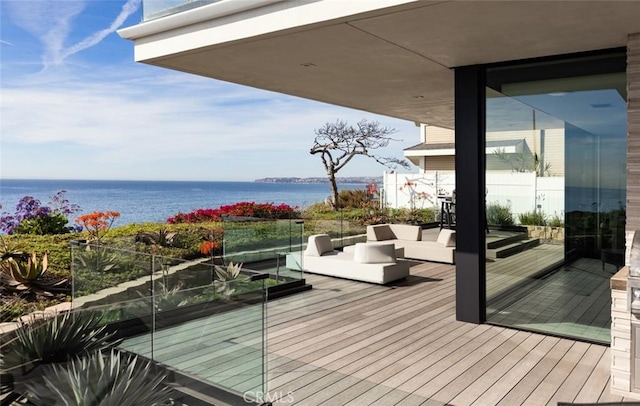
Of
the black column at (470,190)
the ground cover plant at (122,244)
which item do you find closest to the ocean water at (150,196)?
the ground cover plant at (122,244)

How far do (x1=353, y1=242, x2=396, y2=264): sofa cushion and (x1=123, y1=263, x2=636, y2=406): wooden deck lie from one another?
1.46 m

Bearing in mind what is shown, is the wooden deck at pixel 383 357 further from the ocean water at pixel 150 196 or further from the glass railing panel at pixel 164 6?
the ocean water at pixel 150 196

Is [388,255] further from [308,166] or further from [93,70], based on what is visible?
[93,70]

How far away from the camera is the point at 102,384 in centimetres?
276

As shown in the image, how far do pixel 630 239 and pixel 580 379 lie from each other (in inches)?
58.5

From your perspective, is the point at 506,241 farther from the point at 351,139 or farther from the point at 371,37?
the point at 351,139

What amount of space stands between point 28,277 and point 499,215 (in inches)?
269

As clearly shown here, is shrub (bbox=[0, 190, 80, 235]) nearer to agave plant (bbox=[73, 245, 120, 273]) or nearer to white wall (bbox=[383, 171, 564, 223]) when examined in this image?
agave plant (bbox=[73, 245, 120, 273])

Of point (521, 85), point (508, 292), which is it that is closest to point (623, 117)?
point (521, 85)

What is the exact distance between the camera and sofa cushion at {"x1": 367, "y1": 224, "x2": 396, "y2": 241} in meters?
10.9

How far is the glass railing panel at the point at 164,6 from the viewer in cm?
530

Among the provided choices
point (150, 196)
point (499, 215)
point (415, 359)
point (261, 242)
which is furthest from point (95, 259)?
point (150, 196)

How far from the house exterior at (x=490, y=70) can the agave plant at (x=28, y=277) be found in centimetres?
401

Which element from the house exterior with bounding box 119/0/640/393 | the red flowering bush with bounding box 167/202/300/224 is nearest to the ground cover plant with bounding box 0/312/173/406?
the house exterior with bounding box 119/0/640/393
